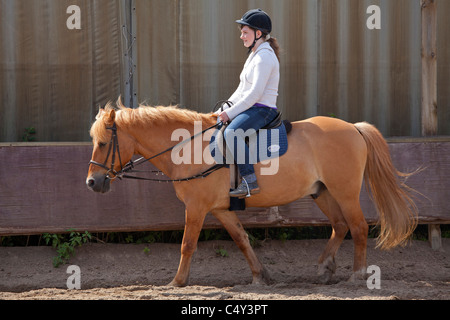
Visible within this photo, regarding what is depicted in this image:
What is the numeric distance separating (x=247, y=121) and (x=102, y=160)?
59.5 inches

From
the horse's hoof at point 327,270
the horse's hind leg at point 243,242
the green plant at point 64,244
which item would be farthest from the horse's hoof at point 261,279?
the green plant at point 64,244

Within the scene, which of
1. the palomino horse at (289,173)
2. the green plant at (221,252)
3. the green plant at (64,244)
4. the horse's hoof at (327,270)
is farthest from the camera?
the green plant at (221,252)

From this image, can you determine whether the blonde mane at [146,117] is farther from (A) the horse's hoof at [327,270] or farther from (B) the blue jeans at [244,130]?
(A) the horse's hoof at [327,270]

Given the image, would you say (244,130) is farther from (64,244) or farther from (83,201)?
(64,244)

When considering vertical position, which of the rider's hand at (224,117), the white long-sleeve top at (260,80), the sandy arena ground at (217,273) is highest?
the white long-sleeve top at (260,80)

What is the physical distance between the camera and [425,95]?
7.64 m

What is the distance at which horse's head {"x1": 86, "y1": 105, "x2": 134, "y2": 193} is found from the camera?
5.75 m

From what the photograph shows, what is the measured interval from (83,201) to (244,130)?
2.52 m

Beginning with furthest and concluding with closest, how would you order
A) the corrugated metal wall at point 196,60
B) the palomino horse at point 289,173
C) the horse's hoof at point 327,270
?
the corrugated metal wall at point 196,60, the horse's hoof at point 327,270, the palomino horse at point 289,173

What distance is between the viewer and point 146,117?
599 cm

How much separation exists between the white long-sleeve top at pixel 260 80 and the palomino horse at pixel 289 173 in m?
0.47

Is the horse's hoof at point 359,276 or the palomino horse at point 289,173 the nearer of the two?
the palomino horse at point 289,173

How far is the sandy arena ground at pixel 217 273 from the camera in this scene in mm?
5734

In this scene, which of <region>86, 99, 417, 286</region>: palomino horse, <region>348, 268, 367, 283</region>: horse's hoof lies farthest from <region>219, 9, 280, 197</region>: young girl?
<region>348, 268, 367, 283</region>: horse's hoof
